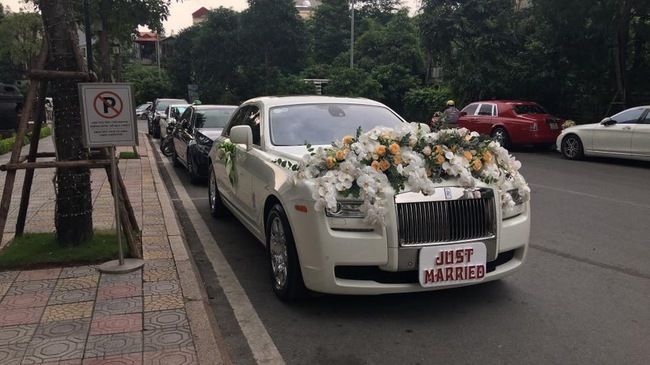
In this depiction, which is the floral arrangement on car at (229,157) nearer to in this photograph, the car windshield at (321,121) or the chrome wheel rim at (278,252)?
the car windshield at (321,121)

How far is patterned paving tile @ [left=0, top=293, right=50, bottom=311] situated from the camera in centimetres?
417

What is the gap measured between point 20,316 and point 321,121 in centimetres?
319

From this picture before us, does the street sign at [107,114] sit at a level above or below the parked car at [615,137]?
above

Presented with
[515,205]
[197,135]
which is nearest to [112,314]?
[515,205]

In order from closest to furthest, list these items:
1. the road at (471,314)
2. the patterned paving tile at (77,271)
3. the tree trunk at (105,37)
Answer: the road at (471,314)
the patterned paving tile at (77,271)
the tree trunk at (105,37)

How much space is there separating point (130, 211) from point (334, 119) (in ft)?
7.62

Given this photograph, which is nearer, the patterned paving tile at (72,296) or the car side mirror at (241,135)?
the patterned paving tile at (72,296)

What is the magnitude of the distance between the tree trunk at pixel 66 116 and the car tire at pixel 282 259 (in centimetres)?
199

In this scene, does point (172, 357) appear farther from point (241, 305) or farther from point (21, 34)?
point (21, 34)

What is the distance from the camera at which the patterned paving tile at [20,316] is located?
12.8 feet

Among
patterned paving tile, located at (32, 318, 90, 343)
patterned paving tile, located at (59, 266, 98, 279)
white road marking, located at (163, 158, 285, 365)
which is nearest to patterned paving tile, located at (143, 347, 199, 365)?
white road marking, located at (163, 158, 285, 365)

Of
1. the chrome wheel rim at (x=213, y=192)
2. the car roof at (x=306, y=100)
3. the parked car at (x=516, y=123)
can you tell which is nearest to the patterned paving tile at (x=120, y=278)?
the car roof at (x=306, y=100)

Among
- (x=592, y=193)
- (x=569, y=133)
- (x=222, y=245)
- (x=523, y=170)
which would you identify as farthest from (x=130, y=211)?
(x=569, y=133)

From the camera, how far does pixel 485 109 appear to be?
17375 millimetres
